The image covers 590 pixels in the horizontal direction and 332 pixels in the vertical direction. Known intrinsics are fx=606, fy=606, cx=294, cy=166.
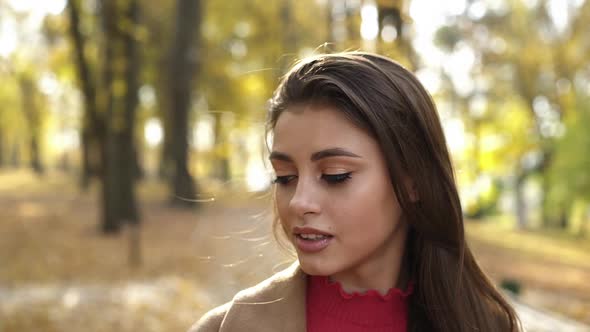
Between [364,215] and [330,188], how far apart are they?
124mm

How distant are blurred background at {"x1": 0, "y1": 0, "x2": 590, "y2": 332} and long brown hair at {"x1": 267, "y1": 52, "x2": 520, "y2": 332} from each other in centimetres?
48

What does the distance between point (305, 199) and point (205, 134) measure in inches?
1205

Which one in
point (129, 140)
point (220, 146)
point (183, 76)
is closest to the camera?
point (220, 146)

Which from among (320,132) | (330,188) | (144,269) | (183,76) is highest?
(183,76)

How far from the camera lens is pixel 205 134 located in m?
31.8

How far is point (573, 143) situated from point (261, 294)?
2314 centimetres

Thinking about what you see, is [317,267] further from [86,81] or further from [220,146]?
[86,81]

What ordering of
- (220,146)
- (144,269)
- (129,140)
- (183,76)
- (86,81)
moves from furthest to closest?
(183,76)
(129,140)
(86,81)
(220,146)
(144,269)

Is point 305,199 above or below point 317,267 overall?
above

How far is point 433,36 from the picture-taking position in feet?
84.6

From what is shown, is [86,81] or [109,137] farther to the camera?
[86,81]

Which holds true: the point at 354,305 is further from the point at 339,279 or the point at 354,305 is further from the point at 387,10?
the point at 387,10

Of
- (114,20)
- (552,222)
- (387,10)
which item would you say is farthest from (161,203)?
(552,222)

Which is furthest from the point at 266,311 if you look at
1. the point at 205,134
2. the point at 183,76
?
the point at 205,134
